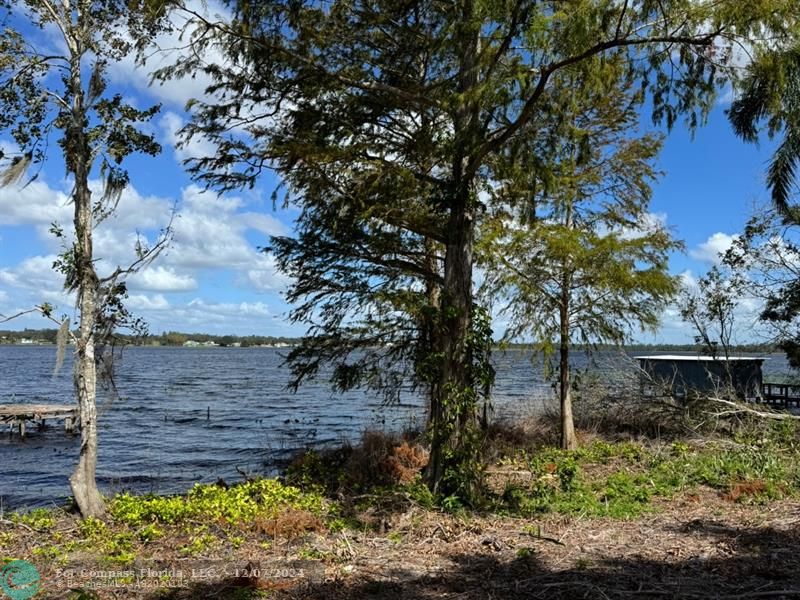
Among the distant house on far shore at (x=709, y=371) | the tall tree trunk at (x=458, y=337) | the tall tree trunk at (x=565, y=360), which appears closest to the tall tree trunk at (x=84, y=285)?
the tall tree trunk at (x=458, y=337)

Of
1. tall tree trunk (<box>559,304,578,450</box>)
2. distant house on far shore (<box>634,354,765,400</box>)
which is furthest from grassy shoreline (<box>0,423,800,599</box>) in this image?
distant house on far shore (<box>634,354,765,400</box>)

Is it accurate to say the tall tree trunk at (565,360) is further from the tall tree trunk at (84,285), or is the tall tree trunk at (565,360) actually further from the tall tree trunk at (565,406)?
the tall tree trunk at (84,285)

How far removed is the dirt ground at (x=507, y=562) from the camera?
521cm

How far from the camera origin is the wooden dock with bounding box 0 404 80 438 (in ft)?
85.3

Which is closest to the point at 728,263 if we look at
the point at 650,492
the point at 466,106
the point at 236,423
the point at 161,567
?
the point at 650,492

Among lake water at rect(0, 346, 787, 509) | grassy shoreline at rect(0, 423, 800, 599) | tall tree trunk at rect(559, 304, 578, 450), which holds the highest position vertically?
tall tree trunk at rect(559, 304, 578, 450)

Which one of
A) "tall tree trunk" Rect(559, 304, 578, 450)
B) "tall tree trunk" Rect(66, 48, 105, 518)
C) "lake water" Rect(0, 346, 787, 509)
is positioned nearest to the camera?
"tall tree trunk" Rect(66, 48, 105, 518)

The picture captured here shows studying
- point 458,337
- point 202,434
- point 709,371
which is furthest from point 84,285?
Result: point 202,434

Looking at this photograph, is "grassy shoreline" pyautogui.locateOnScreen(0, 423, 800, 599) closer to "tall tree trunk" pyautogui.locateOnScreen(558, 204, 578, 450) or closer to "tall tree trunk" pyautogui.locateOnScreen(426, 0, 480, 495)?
"tall tree trunk" pyautogui.locateOnScreen(426, 0, 480, 495)

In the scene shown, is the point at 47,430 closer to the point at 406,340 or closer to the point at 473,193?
the point at 406,340

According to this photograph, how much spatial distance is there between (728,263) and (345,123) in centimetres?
1143

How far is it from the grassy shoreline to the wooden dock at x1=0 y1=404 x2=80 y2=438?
65.5ft

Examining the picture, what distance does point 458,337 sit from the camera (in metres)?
8.91

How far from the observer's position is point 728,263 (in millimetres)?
16141
